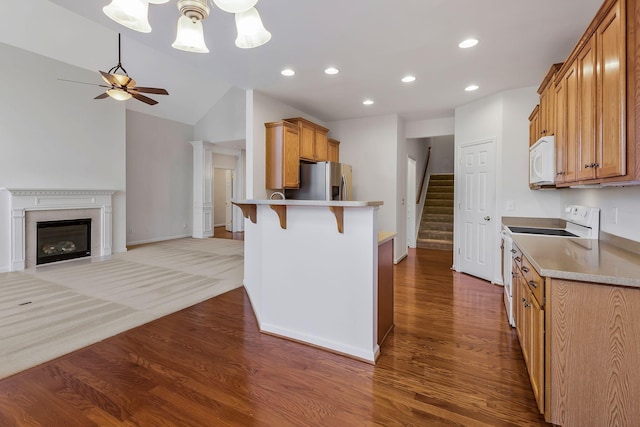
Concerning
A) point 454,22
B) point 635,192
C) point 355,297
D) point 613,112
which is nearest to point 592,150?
point 613,112

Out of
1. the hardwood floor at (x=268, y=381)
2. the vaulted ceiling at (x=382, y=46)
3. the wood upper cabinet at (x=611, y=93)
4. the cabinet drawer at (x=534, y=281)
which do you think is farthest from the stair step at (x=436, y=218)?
the wood upper cabinet at (x=611, y=93)

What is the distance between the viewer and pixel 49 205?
5.21m

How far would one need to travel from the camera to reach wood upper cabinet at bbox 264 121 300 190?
433cm

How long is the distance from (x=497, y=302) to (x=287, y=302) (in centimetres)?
247

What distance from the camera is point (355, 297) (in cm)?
226

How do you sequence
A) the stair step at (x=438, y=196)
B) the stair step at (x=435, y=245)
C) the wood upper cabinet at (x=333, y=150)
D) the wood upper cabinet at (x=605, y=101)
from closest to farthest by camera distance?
the wood upper cabinet at (x=605, y=101) → the wood upper cabinet at (x=333, y=150) → the stair step at (x=435, y=245) → the stair step at (x=438, y=196)

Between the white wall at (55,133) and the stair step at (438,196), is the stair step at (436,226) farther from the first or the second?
the white wall at (55,133)

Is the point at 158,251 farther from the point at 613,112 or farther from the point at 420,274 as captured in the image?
the point at 613,112

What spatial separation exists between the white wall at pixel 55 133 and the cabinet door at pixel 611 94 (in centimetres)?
718

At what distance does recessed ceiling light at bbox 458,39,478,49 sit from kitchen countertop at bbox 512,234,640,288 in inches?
72.7

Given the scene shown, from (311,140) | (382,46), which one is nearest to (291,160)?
(311,140)

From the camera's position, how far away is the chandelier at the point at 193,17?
146cm

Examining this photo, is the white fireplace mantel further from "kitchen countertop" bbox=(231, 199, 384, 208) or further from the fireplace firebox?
"kitchen countertop" bbox=(231, 199, 384, 208)

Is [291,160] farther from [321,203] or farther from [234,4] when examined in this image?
[234,4]
